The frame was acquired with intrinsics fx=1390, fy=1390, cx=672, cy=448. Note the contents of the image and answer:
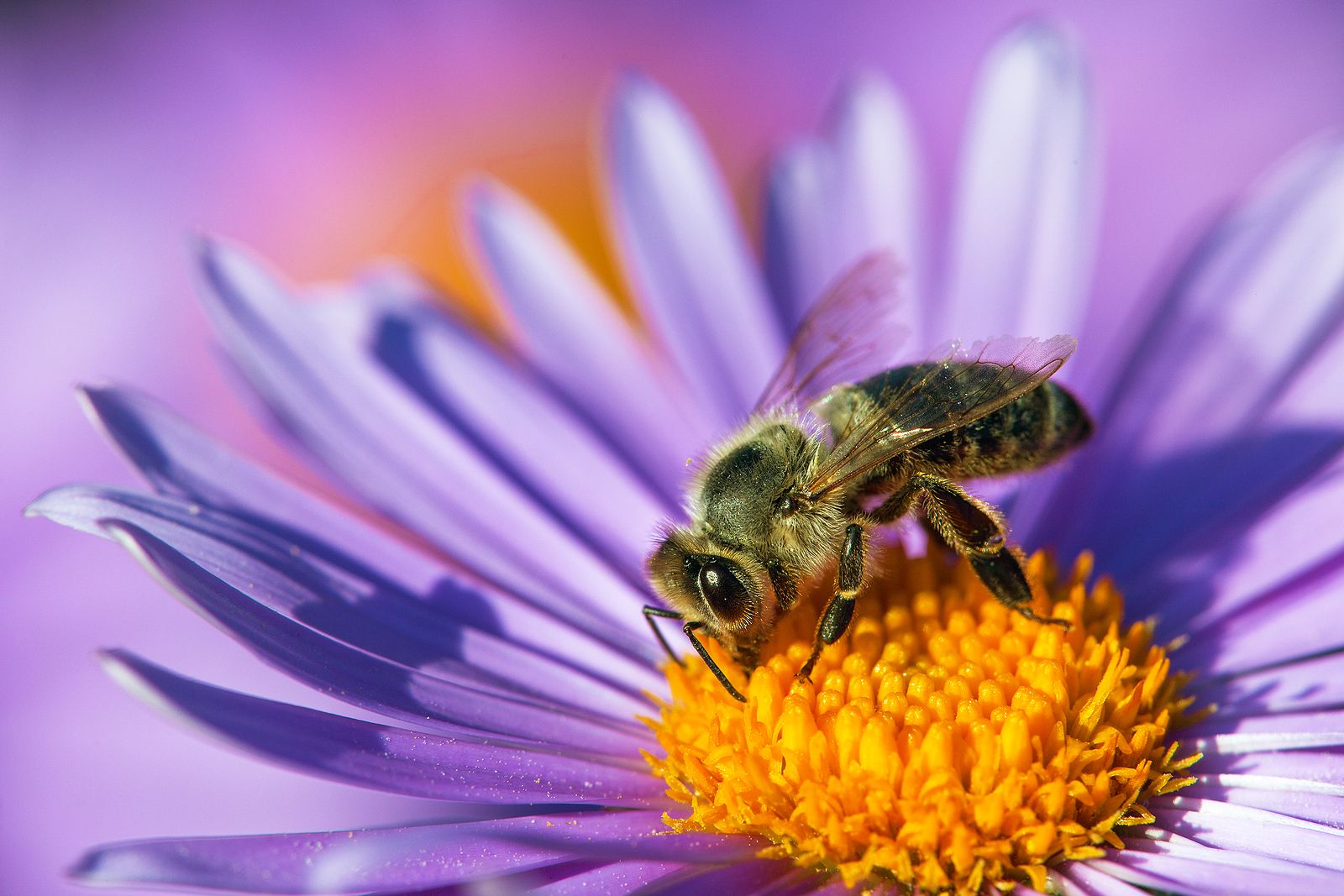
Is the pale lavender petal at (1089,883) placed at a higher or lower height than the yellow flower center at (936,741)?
lower

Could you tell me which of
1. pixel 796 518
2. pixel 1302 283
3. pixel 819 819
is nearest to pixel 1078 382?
pixel 1302 283

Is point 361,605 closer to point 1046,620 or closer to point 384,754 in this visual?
point 384,754

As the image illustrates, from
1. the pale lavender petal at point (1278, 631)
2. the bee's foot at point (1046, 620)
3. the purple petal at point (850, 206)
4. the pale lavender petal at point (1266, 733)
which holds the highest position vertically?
the purple petal at point (850, 206)

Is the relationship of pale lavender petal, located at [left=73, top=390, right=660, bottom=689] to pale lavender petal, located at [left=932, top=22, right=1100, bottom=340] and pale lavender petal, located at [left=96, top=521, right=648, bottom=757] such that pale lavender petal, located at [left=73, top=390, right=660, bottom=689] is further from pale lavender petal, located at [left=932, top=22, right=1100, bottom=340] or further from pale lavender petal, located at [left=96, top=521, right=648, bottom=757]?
pale lavender petal, located at [left=932, top=22, right=1100, bottom=340]

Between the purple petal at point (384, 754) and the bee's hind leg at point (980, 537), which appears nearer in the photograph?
the purple petal at point (384, 754)

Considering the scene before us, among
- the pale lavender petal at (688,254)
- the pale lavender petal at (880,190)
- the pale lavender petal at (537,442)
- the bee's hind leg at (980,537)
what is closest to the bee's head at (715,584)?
the bee's hind leg at (980,537)

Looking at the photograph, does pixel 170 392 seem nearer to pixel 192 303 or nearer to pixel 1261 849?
pixel 192 303

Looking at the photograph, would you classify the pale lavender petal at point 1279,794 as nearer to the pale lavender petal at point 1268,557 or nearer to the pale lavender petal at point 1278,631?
the pale lavender petal at point 1278,631
